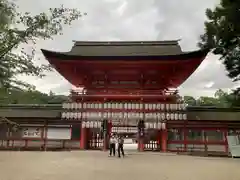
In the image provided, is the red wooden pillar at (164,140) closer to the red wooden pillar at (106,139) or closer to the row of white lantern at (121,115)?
the row of white lantern at (121,115)

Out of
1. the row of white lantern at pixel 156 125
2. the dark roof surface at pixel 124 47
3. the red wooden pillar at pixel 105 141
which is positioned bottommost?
the red wooden pillar at pixel 105 141

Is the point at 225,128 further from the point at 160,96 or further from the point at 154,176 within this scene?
the point at 154,176

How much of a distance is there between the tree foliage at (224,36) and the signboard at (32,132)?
50.3 feet

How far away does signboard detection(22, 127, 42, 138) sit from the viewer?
24.5m

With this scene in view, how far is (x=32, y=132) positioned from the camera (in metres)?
24.6

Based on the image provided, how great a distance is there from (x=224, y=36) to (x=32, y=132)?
17.2m

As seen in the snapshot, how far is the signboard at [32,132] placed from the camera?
80.4 ft

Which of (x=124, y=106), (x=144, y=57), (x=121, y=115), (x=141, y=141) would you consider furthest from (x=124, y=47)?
(x=141, y=141)

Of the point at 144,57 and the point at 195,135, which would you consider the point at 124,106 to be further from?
the point at 195,135

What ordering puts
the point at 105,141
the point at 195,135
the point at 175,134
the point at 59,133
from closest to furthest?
the point at 105,141, the point at 59,133, the point at 175,134, the point at 195,135

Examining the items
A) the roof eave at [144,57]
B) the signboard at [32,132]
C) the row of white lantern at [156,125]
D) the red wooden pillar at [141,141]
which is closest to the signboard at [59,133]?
the signboard at [32,132]

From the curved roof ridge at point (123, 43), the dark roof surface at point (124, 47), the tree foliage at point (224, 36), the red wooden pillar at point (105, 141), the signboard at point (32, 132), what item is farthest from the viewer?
the curved roof ridge at point (123, 43)

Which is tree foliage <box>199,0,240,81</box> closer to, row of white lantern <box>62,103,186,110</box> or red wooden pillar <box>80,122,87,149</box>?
row of white lantern <box>62,103,186,110</box>

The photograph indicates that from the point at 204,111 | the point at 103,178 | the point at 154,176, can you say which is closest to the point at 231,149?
the point at 204,111
